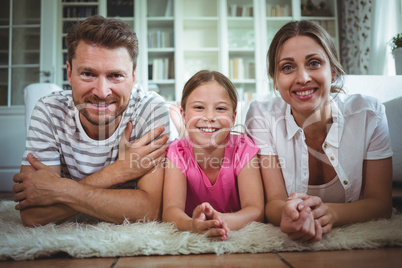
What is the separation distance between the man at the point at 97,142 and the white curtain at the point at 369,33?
2.40 meters

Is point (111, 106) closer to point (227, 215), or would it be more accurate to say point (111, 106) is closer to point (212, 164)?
point (212, 164)

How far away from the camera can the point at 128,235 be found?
0.88m

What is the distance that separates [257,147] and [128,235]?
0.56 meters

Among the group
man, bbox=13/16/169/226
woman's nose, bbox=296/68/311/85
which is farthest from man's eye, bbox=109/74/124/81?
woman's nose, bbox=296/68/311/85

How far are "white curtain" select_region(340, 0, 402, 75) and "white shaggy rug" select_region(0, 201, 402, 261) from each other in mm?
2320

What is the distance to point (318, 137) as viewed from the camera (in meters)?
1.20

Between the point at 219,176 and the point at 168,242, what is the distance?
39cm

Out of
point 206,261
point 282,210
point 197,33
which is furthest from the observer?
point 197,33

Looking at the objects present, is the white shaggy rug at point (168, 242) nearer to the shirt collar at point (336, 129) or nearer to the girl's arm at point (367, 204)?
the girl's arm at point (367, 204)

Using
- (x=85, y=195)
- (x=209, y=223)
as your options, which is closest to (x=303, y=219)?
(x=209, y=223)

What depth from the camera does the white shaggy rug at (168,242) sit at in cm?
79

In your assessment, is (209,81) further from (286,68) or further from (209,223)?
(209,223)

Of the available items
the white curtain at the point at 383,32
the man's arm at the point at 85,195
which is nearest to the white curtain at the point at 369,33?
the white curtain at the point at 383,32

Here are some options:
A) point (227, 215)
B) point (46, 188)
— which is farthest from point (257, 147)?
point (46, 188)
